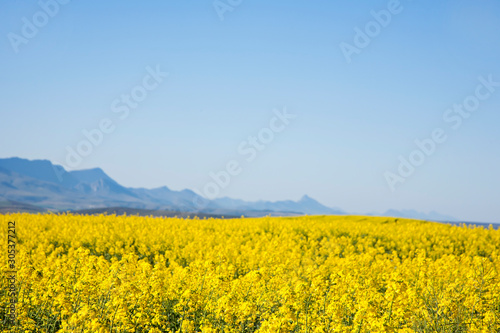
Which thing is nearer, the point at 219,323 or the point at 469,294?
the point at 219,323

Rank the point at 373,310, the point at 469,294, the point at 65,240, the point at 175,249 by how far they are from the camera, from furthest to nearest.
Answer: the point at 65,240 → the point at 175,249 → the point at 469,294 → the point at 373,310

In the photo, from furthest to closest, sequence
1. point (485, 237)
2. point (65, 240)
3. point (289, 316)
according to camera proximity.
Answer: point (485, 237)
point (65, 240)
point (289, 316)

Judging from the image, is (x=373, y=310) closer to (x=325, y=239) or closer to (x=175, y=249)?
(x=175, y=249)

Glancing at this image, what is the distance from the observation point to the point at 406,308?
588 cm

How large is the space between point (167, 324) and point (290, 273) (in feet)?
9.45

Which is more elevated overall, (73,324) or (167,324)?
(73,324)

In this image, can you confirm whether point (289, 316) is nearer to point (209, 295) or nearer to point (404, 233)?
point (209, 295)

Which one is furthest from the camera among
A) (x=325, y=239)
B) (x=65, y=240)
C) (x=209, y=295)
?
(x=325, y=239)

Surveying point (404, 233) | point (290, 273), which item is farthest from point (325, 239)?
point (290, 273)

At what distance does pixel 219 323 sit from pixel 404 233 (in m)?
11.8

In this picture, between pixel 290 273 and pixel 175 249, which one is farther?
pixel 175 249

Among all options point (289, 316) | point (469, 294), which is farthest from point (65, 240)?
point (469, 294)

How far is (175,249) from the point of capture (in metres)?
11.8

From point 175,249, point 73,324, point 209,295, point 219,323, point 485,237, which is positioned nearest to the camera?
point 73,324
